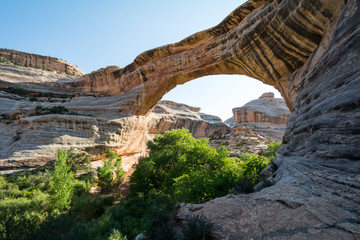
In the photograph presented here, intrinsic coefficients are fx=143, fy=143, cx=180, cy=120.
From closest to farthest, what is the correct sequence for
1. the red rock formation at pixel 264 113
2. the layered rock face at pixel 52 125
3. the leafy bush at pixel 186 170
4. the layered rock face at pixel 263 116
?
the leafy bush at pixel 186 170
the layered rock face at pixel 52 125
the layered rock face at pixel 263 116
the red rock formation at pixel 264 113

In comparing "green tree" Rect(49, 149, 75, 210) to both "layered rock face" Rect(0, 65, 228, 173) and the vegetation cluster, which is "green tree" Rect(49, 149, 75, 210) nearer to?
the vegetation cluster

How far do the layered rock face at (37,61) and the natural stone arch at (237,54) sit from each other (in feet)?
44.1

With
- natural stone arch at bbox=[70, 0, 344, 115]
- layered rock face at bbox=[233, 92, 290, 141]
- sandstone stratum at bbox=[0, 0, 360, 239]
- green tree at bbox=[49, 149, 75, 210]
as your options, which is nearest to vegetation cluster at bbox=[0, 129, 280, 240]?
green tree at bbox=[49, 149, 75, 210]

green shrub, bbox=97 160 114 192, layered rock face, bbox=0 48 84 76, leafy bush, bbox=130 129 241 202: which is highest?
layered rock face, bbox=0 48 84 76

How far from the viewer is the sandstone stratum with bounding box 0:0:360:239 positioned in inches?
94.7

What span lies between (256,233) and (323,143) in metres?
2.98

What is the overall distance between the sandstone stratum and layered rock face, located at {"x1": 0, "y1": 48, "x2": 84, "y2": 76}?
1989 cm

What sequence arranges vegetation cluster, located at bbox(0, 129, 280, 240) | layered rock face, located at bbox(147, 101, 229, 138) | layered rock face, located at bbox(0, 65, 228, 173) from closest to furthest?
vegetation cluster, located at bbox(0, 129, 280, 240) → layered rock face, located at bbox(0, 65, 228, 173) → layered rock face, located at bbox(147, 101, 229, 138)

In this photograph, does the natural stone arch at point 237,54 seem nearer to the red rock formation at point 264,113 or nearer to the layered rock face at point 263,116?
the layered rock face at point 263,116

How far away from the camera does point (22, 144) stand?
482 inches

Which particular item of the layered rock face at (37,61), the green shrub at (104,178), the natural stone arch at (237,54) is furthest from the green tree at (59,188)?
the layered rock face at (37,61)

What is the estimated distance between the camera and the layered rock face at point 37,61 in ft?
84.6

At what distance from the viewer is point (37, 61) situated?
91.7ft

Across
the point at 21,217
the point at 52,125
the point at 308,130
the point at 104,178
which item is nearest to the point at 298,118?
the point at 308,130
